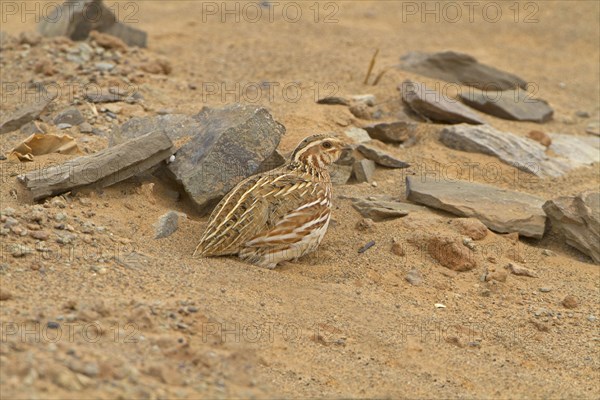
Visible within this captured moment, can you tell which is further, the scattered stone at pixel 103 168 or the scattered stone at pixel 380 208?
the scattered stone at pixel 380 208

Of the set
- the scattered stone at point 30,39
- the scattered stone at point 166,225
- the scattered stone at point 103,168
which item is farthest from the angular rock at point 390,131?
the scattered stone at point 30,39

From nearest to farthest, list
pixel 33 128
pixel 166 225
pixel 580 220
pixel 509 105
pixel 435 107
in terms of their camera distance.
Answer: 1. pixel 166 225
2. pixel 580 220
3. pixel 33 128
4. pixel 435 107
5. pixel 509 105

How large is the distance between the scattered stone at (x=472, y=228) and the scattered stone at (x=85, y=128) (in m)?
3.99

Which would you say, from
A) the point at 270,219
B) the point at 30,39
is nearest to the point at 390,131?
the point at 270,219

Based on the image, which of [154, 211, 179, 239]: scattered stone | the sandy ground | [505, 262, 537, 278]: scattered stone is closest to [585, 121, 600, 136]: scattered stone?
the sandy ground

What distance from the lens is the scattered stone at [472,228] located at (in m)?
8.35

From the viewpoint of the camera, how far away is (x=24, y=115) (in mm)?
9516

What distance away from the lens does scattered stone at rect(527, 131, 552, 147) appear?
11.0 meters

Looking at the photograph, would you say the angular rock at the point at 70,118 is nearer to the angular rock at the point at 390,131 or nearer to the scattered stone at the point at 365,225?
the angular rock at the point at 390,131

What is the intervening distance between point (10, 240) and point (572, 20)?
13577 mm

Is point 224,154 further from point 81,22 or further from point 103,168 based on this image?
point 81,22

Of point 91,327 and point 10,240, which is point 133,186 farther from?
point 91,327

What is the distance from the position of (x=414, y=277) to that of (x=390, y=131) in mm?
2892

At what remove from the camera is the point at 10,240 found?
21.6ft
